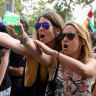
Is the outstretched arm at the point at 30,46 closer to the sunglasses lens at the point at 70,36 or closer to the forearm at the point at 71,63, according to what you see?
the forearm at the point at 71,63

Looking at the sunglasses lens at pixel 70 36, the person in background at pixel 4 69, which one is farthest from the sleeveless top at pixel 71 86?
the person in background at pixel 4 69

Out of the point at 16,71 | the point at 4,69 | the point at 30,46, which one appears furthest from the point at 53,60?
the point at 16,71

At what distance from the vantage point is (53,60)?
75.0 inches

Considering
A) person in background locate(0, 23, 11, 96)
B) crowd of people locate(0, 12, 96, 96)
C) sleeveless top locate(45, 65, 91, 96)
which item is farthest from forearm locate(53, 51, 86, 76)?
person in background locate(0, 23, 11, 96)

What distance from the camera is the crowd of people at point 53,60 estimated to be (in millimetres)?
1692

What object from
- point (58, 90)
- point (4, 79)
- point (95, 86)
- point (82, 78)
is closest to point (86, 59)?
point (82, 78)

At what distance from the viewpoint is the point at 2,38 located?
1753 mm

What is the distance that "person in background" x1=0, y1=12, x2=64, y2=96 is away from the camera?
5.74 ft

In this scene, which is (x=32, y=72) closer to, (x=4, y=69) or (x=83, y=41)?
(x=4, y=69)

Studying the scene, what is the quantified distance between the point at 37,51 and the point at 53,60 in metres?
0.25

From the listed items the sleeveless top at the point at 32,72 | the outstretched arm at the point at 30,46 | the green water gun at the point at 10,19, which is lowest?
the sleeveless top at the point at 32,72

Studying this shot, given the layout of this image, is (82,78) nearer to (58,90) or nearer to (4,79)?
(58,90)

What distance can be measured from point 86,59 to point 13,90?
3.53 feet

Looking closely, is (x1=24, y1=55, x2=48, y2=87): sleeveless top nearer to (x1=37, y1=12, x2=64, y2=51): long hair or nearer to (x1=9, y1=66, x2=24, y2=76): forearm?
(x1=37, y1=12, x2=64, y2=51): long hair
